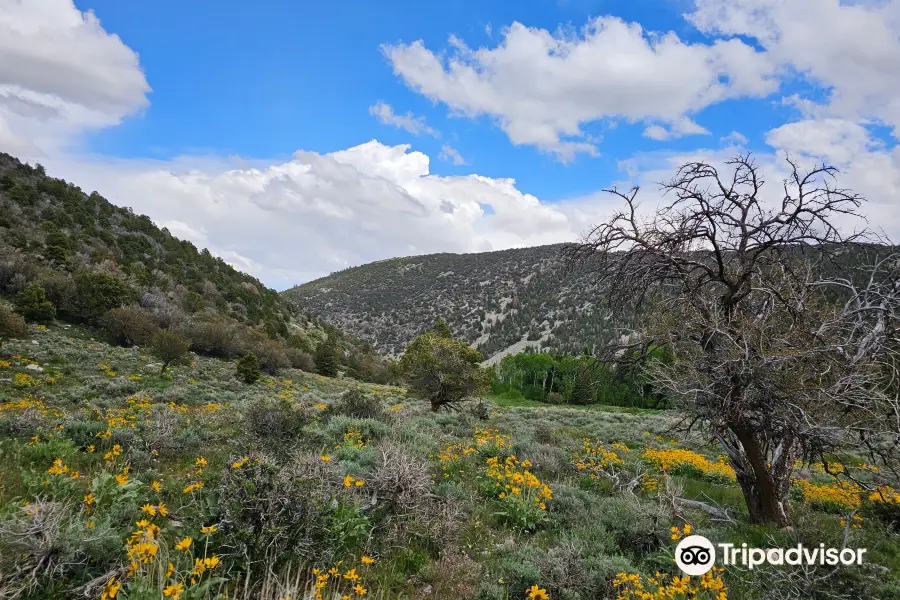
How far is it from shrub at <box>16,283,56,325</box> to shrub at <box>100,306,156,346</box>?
6.75ft

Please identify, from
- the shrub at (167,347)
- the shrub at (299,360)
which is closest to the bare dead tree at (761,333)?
Answer: the shrub at (167,347)

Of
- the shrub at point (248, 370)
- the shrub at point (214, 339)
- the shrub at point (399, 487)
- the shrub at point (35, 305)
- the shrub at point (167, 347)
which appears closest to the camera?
the shrub at point (399, 487)

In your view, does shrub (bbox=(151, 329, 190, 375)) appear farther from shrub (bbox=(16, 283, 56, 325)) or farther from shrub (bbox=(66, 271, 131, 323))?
shrub (bbox=(66, 271, 131, 323))

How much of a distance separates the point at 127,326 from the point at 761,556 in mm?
25246

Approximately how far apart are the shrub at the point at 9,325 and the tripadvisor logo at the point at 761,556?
69.0 ft

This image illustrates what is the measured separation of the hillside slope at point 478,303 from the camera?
7950 centimetres

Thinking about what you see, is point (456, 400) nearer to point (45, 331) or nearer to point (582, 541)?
point (582, 541)

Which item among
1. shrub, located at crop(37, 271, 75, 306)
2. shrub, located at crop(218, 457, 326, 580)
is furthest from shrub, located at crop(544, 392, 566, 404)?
shrub, located at crop(218, 457, 326, 580)

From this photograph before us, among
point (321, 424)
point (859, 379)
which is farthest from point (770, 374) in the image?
point (321, 424)

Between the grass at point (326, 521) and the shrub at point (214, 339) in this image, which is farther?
the shrub at point (214, 339)

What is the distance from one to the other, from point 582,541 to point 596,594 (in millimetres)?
979

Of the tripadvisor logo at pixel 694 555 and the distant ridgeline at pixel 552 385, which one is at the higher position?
the tripadvisor logo at pixel 694 555

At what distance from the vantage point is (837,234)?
6070mm

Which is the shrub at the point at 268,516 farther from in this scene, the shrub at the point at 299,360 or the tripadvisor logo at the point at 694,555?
the shrub at the point at 299,360
